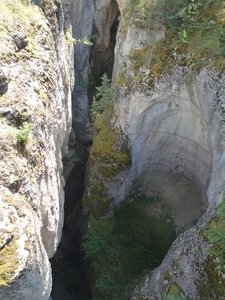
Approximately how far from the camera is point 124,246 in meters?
15.6

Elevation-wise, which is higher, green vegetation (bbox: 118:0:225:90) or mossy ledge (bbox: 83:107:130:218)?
green vegetation (bbox: 118:0:225:90)

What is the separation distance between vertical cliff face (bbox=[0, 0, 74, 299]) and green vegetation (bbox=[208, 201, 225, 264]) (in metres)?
5.20

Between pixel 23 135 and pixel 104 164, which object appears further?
pixel 104 164

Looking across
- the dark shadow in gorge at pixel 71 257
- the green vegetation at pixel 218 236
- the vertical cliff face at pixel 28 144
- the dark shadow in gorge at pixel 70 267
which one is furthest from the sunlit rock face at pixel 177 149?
the dark shadow in gorge at pixel 70 267

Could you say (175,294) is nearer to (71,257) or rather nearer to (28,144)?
(28,144)

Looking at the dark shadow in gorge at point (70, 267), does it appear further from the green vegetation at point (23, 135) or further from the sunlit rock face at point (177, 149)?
the green vegetation at point (23, 135)

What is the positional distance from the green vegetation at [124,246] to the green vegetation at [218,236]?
639 centimetres

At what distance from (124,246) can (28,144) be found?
10407 millimetres

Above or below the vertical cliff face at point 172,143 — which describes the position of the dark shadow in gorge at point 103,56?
above

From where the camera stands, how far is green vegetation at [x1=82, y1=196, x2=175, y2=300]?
1460 centimetres

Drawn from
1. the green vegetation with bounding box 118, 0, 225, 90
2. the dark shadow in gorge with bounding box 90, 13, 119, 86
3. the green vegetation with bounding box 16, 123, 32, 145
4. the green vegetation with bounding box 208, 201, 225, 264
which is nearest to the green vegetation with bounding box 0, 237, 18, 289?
the green vegetation with bounding box 16, 123, 32, 145

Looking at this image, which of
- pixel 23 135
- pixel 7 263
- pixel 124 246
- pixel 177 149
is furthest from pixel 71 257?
pixel 7 263

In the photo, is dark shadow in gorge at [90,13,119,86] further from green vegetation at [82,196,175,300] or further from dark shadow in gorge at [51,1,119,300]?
green vegetation at [82,196,175,300]

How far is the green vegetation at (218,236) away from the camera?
28.2 feet
